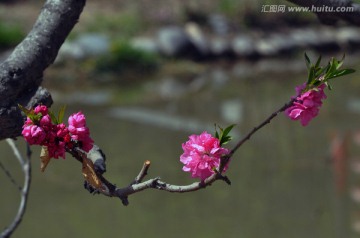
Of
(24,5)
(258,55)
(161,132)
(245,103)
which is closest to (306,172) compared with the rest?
(161,132)

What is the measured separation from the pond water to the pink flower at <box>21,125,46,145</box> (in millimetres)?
3265

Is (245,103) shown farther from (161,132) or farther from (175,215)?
(175,215)

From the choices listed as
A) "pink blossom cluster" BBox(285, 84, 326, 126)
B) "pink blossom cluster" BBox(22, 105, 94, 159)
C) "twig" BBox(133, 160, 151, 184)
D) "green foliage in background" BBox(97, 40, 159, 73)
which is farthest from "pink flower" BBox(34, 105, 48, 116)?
"green foliage in background" BBox(97, 40, 159, 73)

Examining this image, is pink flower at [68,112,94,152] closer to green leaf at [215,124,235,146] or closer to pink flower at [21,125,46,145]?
pink flower at [21,125,46,145]

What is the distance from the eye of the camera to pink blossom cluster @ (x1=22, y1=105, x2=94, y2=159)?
1.28m

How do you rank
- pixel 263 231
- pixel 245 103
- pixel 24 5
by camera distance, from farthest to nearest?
1. pixel 24 5
2. pixel 245 103
3. pixel 263 231

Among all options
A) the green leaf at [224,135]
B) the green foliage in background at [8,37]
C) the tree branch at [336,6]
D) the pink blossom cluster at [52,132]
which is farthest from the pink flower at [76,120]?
the green foliage in background at [8,37]

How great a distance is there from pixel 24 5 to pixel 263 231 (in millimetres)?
7932

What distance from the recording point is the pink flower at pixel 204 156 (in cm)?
132

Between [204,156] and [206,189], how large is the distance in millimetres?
3934

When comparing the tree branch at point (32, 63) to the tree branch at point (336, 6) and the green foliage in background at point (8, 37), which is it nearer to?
the tree branch at point (336, 6)

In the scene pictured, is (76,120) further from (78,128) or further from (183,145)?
(183,145)

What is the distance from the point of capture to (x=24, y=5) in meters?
11.6

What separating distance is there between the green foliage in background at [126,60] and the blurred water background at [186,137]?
0.01 meters
